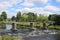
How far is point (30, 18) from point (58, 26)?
4406cm

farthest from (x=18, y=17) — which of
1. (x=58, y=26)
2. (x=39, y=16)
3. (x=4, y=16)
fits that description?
(x=58, y=26)

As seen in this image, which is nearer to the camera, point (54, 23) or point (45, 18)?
point (54, 23)

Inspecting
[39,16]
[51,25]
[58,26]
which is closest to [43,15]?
[39,16]

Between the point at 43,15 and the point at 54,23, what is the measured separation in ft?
107

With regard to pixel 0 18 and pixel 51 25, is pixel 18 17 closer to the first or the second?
pixel 0 18

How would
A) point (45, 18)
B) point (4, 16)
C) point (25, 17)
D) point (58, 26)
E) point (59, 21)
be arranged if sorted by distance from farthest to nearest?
1. point (4, 16)
2. point (25, 17)
3. point (45, 18)
4. point (59, 21)
5. point (58, 26)

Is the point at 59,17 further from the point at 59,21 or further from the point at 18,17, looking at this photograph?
the point at 18,17

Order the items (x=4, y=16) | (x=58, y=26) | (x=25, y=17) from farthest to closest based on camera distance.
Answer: (x=4, y=16)
(x=25, y=17)
(x=58, y=26)

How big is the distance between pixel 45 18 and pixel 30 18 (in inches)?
539

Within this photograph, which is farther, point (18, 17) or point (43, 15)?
point (18, 17)

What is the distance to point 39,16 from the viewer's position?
140125 millimetres

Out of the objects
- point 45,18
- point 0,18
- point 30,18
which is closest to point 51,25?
point 45,18

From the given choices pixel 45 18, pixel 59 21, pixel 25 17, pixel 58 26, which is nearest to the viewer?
pixel 58 26

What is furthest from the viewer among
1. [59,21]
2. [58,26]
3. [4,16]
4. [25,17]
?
[4,16]
